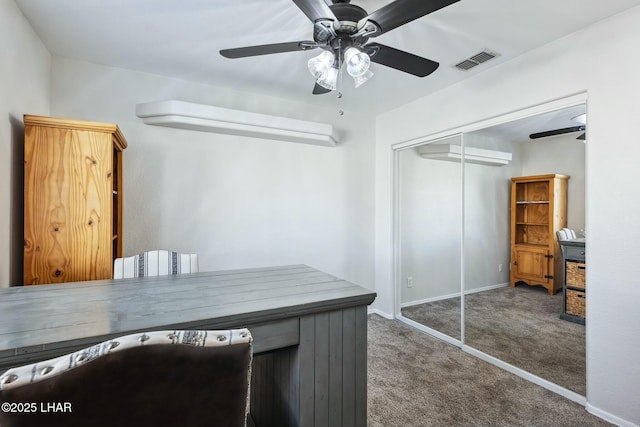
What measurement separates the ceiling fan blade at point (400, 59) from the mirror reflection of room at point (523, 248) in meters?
1.17

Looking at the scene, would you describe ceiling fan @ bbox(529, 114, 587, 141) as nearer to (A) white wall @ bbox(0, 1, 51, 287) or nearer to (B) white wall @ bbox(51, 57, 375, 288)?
→ (B) white wall @ bbox(51, 57, 375, 288)

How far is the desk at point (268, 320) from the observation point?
105cm

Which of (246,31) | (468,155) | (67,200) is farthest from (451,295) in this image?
(67,200)

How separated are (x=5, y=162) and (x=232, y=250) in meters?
1.71

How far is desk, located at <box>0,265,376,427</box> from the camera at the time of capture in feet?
3.43

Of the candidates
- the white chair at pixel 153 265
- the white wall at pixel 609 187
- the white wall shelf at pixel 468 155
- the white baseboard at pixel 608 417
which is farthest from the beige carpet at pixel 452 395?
the white wall shelf at pixel 468 155

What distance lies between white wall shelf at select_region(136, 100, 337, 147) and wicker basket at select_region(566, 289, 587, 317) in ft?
7.93

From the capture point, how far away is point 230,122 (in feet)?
9.28

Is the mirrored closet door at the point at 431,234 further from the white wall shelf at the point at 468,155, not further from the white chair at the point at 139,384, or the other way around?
the white chair at the point at 139,384

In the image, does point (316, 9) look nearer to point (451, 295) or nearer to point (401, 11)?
point (401, 11)

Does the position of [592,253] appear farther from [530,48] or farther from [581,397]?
[530,48]

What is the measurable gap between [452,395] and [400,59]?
2.15 m

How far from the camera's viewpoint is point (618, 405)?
1831 mm

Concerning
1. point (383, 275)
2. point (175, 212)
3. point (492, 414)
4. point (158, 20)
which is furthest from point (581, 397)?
point (158, 20)
